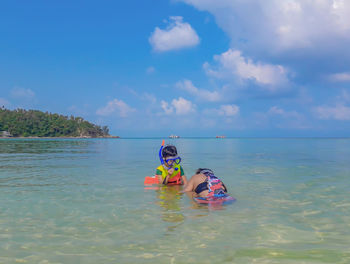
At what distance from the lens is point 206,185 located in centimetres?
802

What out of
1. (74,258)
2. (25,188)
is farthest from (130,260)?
(25,188)

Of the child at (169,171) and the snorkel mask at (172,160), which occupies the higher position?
the snorkel mask at (172,160)

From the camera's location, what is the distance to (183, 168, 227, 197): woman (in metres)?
7.85

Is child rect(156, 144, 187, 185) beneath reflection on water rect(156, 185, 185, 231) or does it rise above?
above

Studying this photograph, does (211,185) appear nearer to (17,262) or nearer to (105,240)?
(105,240)

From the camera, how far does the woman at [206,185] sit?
7.85 m

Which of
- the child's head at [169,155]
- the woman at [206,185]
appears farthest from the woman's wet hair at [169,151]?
the woman at [206,185]

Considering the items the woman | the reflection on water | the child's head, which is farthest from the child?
the woman

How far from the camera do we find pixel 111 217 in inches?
264

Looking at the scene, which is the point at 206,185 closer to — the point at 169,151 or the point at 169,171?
the point at 169,151

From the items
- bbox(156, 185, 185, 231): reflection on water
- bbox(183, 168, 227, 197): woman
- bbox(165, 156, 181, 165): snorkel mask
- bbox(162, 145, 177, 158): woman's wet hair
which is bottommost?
bbox(156, 185, 185, 231): reflection on water

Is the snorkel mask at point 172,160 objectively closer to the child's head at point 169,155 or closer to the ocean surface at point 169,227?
the child's head at point 169,155

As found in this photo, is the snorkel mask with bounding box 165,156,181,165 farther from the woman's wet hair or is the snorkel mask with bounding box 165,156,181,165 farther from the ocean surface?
the ocean surface

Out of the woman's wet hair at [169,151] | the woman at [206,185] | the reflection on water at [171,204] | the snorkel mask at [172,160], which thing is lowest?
the reflection on water at [171,204]
